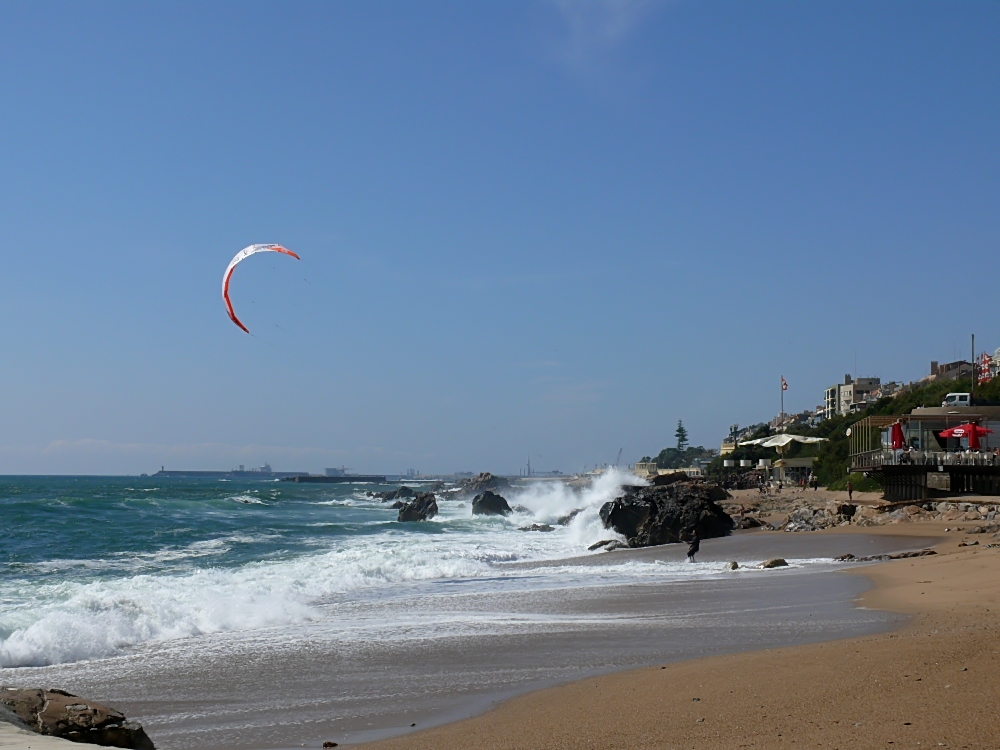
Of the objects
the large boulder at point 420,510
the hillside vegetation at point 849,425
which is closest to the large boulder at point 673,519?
the large boulder at point 420,510

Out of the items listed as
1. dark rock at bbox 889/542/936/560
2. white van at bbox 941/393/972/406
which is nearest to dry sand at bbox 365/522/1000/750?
dark rock at bbox 889/542/936/560

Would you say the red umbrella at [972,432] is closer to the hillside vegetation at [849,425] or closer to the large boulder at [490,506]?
the hillside vegetation at [849,425]

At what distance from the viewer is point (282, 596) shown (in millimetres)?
18094

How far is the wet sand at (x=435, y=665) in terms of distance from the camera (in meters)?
8.57

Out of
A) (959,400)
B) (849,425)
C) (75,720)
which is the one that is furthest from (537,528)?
(75,720)

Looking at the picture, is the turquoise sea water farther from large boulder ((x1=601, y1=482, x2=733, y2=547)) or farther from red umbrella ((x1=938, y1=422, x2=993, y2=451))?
red umbrella ((x1=938, y1=422, x2=993, y2=451))

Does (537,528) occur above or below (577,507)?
above

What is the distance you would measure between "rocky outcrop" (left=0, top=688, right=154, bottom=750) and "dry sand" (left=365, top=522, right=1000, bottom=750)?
76.0 inches

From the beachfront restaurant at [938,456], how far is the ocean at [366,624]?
9.94 meters

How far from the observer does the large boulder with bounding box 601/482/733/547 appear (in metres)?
30.0

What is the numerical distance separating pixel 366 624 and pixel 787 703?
28.5ft

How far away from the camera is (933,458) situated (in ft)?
112

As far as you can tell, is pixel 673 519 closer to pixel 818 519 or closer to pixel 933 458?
pixel 818 519

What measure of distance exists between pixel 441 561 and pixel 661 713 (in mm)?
17701
